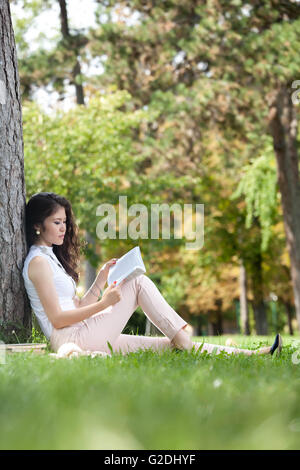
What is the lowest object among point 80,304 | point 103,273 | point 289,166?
point 80,304

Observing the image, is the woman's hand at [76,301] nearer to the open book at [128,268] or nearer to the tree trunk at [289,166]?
the open book at [128,268]

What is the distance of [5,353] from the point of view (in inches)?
170

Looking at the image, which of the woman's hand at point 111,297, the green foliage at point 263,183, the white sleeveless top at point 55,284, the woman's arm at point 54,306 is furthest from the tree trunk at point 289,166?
the woman's arm at point 54,306

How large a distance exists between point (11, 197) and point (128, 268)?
130 cm

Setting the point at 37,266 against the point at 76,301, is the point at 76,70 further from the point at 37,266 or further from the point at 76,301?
the point at 37,266

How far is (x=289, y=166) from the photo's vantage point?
1358cm

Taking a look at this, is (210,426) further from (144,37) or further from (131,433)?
(144,37)

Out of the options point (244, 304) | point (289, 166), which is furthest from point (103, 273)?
point (244, 304)

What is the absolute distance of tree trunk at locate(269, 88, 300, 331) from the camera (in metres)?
13.5

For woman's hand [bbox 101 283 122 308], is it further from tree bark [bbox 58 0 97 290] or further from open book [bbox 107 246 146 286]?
tree bark [bbox 58 0 97 290]

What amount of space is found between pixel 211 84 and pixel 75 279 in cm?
900

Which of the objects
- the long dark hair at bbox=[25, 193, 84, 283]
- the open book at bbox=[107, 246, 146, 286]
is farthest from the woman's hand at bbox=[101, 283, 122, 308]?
the long dark hair at bbox=[25, 193, 84, 283]

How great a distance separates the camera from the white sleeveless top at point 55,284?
184 inches

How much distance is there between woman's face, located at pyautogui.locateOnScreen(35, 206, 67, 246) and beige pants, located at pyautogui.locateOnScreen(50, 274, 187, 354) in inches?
29.2
